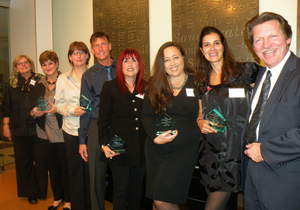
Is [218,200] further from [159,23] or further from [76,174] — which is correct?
[159,23]

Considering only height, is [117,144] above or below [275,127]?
below

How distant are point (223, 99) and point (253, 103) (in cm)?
34

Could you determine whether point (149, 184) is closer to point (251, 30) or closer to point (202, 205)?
point (202, 205)

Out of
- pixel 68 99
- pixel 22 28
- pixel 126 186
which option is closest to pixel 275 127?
pixel 126 186

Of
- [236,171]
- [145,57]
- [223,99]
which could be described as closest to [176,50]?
[223,99]

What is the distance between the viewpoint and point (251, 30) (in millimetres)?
1820

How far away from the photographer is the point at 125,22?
425 cm

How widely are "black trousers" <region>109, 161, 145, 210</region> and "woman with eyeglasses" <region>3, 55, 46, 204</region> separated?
1.83 m

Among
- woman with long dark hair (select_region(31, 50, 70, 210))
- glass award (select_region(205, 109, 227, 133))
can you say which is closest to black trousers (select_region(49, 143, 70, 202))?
woman with long dark hair (select_region(31, 50, 70, 210))

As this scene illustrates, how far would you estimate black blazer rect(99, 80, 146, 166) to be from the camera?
2.57m

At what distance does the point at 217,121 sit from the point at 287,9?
5.02ft

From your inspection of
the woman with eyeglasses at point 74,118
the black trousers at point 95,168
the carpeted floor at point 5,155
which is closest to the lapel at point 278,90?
A: the black trousers at point 95,168

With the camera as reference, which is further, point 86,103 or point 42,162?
point 42,162

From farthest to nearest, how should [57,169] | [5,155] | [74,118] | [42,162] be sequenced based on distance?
1. [5,155]
2. [42,162]
3. [57,169]
4. [74,118]
